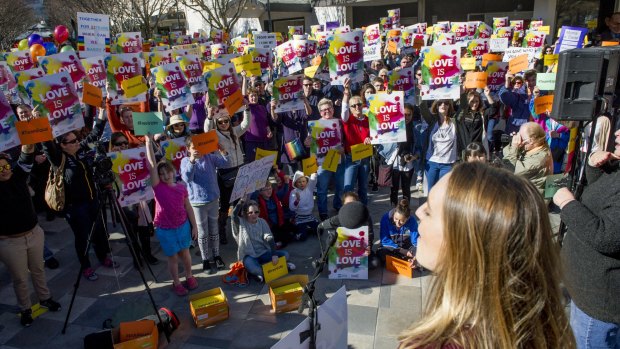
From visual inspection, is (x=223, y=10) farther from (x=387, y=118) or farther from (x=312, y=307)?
(x=312, y=307)

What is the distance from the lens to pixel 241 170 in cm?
526

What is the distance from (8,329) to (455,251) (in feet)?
17.4

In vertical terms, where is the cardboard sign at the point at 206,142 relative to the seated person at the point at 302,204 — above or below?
above

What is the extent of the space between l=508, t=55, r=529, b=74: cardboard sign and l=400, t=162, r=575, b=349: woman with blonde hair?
7794 millimetres

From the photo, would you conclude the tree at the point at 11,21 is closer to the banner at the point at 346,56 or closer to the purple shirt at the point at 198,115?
the purple shirt at the point at 198,115

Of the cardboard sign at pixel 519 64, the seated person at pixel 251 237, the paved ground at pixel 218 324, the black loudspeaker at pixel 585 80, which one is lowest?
the paved ground at pixel 218 324

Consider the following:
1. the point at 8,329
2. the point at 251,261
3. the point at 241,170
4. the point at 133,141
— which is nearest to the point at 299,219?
the point at 251,261

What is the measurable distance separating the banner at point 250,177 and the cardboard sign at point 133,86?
3026 mm

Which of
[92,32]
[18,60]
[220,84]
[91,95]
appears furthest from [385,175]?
[18,60]

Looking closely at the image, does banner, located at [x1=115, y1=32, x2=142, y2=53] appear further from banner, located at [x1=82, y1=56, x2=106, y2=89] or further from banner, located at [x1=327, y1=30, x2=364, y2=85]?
banner, located at [x1=327, y1=30, x2=364, y2=85]

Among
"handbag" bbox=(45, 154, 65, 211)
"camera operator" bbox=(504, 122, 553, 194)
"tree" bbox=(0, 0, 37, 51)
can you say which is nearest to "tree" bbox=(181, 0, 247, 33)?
"tree" bbox=(0, 0, 37, 51)

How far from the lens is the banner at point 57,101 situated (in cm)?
587

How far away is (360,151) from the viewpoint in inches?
263

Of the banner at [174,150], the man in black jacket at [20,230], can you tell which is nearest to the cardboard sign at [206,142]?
the banner at [174,150]
